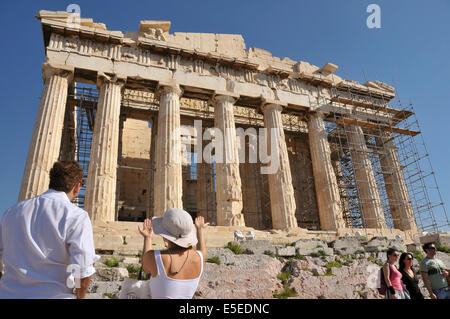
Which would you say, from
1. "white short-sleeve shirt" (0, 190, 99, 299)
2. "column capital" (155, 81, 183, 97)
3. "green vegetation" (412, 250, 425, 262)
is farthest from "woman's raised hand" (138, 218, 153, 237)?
"column capital" (155, 81, 183, 97)

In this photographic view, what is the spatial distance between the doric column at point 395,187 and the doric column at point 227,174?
9.49 metres

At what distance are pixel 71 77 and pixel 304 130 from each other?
15.4 meters

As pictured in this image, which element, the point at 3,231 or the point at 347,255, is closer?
the point at 3,231

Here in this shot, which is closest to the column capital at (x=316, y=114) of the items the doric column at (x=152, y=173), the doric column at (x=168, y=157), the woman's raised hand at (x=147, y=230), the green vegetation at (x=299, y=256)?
the doric column at (x=168, y=157)

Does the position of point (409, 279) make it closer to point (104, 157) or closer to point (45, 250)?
point (45, 250)

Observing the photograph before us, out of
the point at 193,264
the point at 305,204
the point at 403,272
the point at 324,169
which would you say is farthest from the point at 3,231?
the point at 305,204

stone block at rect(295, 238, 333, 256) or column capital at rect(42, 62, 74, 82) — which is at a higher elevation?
column capital at rect(42, 62, 74, 82)

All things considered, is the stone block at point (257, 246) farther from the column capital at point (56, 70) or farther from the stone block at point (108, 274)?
the column capital at point (56, 70)

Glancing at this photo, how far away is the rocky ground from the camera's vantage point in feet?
22.5

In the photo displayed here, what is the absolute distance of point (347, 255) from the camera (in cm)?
983

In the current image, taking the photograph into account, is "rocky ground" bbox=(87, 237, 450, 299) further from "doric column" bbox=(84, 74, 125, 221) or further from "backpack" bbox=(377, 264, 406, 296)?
"doric column" bbox=(84, 74, 125, 221)

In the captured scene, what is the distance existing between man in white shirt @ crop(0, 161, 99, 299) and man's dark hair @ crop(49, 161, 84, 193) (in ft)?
0.41

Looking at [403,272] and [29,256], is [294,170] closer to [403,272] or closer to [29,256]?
[403,272]

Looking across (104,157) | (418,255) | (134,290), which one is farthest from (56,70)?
(418,255)
